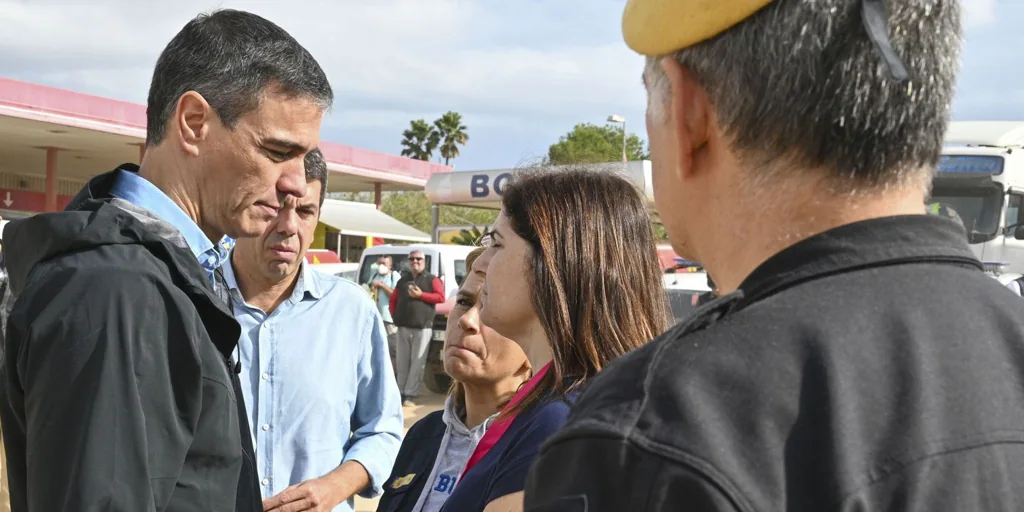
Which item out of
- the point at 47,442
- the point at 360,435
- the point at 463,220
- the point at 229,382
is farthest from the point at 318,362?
the point at 463,220

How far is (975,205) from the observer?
1096cm

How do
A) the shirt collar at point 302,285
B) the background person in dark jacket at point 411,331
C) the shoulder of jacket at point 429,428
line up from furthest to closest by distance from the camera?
the background person in dark jacket at point 411,331 < the shirt collar at point 302,285 < the shoulder of jacket at point 429,428

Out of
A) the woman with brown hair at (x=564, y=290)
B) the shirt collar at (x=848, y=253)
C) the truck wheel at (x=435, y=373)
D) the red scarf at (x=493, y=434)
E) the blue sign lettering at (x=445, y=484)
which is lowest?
the truck wheel at (x=435, y=373)

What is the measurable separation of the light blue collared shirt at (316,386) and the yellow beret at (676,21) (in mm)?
2403

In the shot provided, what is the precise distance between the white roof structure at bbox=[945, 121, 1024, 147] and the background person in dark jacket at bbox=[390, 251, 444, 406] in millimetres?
7202

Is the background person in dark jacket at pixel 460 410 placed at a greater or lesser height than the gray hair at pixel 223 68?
lesser

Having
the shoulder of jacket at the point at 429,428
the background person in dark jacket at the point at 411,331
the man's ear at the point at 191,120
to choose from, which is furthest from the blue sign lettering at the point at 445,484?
the background person in dark jacket at the point at 411,331

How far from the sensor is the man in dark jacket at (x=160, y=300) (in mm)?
1603

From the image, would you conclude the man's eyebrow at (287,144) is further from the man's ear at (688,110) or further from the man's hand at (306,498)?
the man's ear at (688,110)

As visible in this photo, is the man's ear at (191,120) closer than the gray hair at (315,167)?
Yes

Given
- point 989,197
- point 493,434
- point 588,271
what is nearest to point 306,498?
point 493,434

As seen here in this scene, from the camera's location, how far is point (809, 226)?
96cm

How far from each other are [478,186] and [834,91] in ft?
49.9

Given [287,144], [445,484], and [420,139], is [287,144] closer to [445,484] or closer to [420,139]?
[445,484]
